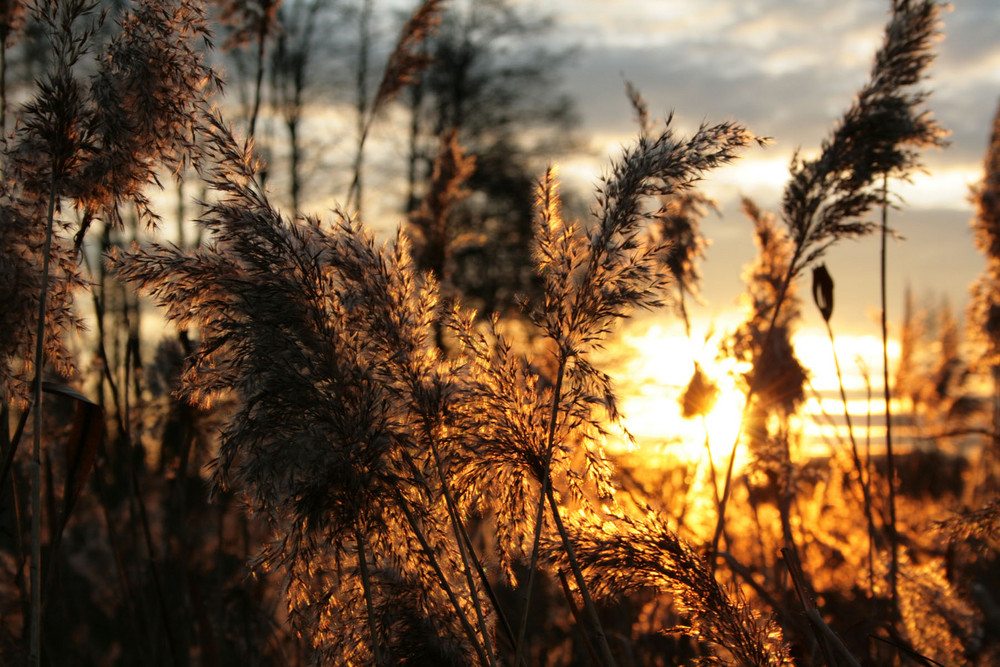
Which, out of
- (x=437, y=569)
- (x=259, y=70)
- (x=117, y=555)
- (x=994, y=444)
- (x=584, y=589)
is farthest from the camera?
(x=994, y=444)

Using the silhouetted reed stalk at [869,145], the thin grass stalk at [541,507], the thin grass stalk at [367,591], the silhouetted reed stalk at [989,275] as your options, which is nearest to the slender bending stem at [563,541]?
the thin grass stalk at [541,507]

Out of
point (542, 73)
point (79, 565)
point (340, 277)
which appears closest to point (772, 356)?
point (340, 277)

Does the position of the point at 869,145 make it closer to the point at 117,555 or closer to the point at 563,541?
the point at 563,541

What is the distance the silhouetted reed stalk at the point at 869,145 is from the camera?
291cm

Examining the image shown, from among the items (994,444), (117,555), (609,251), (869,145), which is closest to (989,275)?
(994,444)

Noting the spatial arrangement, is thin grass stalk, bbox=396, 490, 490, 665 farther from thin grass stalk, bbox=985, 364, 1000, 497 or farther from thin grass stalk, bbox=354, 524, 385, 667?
thin grass stalk, bbox=985, 364, 1000, 497

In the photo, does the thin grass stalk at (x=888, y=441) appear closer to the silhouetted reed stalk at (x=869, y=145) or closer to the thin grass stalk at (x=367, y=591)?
the silhouetted reed stalk at (x=869, y=145)

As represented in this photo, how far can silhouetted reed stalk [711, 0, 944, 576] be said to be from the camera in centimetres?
291

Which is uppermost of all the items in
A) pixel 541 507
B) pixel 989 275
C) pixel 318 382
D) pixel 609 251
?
pixel 989 275

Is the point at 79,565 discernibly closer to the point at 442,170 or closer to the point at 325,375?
the point at 442,170

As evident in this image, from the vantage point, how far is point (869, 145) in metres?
2.91

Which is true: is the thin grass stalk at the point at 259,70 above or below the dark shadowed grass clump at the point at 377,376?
above

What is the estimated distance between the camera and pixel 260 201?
1.82 m

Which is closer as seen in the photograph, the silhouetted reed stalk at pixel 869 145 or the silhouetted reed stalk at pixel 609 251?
the silhouetted reed stalk at pixel 609 251
